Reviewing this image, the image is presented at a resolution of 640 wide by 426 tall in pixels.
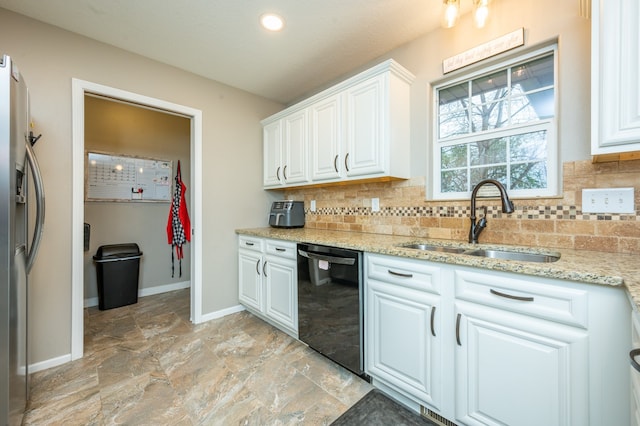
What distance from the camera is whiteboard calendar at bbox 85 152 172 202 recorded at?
3.16 m

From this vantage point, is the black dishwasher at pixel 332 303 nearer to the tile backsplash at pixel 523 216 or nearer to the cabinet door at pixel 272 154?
the tile backsplash at pixel 523 216

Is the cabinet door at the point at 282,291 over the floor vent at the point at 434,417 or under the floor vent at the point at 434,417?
over

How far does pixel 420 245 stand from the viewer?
6.24 feet

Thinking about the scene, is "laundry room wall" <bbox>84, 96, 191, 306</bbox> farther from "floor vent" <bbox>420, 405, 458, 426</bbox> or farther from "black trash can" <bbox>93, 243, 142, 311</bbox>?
"floor vent" <bbox>420, 405, 458, 426</bbox>

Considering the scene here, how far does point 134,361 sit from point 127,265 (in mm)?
1473

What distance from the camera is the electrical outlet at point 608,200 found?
1354 millimetres

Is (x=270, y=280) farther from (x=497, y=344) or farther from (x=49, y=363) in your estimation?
(x=497, y=344)

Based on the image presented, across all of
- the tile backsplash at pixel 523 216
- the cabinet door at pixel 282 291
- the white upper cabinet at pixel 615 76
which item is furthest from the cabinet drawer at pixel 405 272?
the white upper cabinet at pixel 615 76

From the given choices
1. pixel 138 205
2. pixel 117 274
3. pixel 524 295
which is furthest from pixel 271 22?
pixel 117 274

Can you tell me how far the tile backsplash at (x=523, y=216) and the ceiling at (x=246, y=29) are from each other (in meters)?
1.16

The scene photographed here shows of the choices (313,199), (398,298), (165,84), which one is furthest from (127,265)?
(398,298)

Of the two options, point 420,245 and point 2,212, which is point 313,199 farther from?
point 2,212

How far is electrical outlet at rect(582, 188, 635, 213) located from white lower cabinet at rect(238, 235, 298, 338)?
183 cm

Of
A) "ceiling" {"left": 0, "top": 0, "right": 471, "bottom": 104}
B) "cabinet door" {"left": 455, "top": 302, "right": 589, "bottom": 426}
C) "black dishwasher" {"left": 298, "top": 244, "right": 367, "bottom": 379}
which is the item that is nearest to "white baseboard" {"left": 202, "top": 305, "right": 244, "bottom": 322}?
"black dishwasher" {"left": 298, "top": 244, "right": 367, "bottom": 379}
